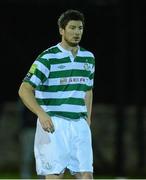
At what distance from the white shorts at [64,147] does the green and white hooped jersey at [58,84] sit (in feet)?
0.34

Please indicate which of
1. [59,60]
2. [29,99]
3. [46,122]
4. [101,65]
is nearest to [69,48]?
[59,60]

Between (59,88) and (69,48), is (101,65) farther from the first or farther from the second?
(59,88)

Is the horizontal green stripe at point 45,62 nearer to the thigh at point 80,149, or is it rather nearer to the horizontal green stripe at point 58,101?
the horizontal green stripe at point 58,101

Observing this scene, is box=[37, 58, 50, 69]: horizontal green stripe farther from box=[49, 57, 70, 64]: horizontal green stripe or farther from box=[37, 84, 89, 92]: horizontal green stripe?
box=[37, 84, 89, 92]: horizontal green stripe

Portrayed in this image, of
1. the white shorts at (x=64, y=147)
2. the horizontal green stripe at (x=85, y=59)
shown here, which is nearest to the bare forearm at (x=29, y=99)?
the white shorts at (x=64, y=147)

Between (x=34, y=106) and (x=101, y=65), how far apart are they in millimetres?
11943

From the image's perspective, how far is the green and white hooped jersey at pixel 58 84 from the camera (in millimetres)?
8156

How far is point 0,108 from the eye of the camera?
19500 millimetres

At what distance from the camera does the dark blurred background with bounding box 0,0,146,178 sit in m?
18.4

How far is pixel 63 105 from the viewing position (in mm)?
8203

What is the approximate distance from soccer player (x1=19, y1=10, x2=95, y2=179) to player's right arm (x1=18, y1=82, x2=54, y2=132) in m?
0.06

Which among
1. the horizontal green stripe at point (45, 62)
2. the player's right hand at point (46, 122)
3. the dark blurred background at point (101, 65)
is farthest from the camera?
the dark blurred background at point (101, 65)

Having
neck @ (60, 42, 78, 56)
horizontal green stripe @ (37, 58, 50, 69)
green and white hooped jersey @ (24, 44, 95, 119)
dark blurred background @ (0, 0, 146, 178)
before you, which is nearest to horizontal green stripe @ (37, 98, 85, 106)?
green and white hooped jersey @ (24, 44, 95, 119)

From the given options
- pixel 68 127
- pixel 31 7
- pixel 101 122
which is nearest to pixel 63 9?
pixel 31 7
